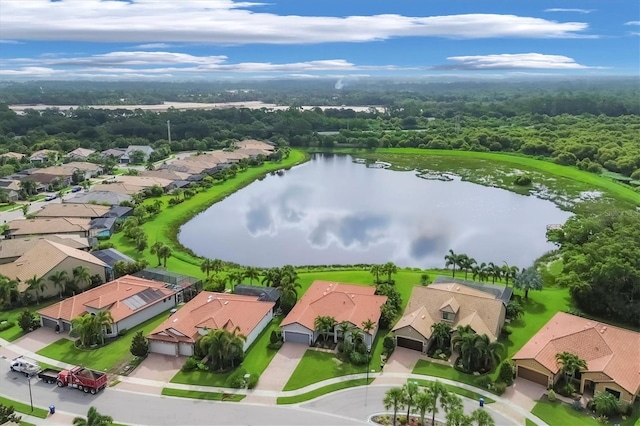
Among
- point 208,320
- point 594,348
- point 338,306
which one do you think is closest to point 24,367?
point 208,320

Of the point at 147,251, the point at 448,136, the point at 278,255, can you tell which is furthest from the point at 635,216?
the point at 448,136

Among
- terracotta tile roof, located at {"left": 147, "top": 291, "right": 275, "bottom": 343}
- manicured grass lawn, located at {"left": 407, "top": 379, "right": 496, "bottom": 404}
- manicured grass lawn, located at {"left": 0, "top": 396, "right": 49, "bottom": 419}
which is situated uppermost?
terracotta tile roof, located at {"left": 147, "top": 291, "right": 275, "bottom": 343}

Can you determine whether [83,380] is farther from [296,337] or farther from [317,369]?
[317,369]

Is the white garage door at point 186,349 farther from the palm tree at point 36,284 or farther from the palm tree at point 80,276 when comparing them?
the palm tree at point 36,284

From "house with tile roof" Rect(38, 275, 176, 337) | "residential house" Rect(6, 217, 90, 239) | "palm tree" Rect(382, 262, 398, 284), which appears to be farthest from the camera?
"residential house" Rect(6, 217, 90, 239)

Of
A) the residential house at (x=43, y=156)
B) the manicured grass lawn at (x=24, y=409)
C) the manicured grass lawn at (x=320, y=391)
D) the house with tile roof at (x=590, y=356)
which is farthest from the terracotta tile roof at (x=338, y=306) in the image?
the residential house at (x=43, y=156)

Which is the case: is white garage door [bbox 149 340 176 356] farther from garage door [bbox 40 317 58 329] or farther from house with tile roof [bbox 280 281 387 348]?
garage door [bbox 40 317 58 329]

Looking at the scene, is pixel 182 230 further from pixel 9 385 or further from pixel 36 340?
pixel 9 385

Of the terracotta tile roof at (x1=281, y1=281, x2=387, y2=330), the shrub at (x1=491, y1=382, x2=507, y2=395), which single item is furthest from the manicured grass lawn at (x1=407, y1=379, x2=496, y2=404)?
the terracotta tile roof at (x1=281, y1=281, x2=387, y2=330)
